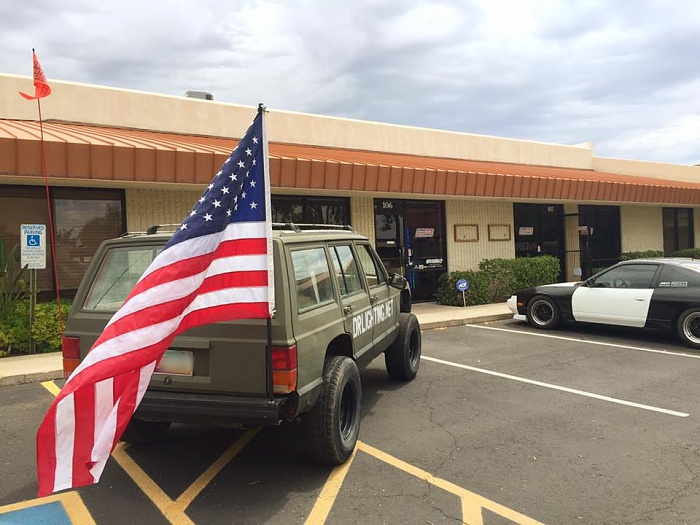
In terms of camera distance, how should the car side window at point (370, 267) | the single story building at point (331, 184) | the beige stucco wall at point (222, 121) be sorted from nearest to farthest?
1. the car side window at point (370, 267)
2. the single story building at point (331, 184)
3. the beige stucco wall at point (222, 121)

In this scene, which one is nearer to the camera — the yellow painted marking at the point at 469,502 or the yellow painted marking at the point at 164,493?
the yellow painted marking at the point at 469,502

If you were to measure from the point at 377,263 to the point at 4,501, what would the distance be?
389 centimetres

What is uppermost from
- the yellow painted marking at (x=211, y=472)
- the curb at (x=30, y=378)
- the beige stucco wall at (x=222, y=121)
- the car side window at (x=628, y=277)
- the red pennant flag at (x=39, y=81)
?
the beige stucco wall at (x=222, y=121)

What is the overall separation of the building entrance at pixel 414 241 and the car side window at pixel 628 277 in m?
5.12

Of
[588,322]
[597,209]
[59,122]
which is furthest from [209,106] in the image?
[597,209]

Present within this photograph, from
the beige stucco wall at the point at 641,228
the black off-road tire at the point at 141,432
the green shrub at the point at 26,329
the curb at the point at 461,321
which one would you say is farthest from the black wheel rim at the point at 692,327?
the beige stucco wall at the point at 641,228

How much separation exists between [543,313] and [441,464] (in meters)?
6.93

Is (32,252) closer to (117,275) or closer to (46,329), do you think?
(46,329)

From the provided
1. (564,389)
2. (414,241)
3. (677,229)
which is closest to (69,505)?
(564,389)

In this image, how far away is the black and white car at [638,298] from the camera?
8.45 meters

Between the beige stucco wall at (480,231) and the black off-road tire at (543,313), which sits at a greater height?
the beige stucco wall at (480,231)

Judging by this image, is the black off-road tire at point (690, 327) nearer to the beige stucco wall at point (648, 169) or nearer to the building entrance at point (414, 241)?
the building entrance at point (414, 241)

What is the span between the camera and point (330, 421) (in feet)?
12.6

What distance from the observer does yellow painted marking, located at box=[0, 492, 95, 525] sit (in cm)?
338
